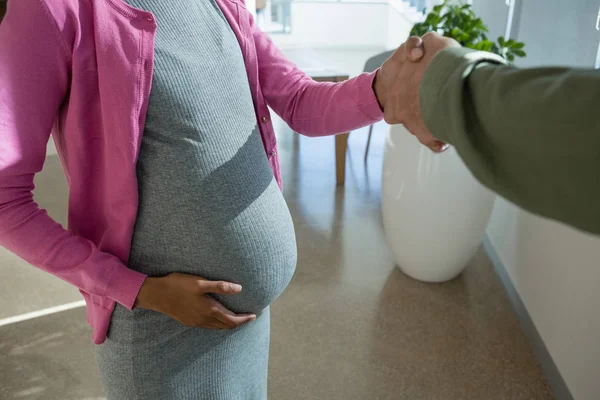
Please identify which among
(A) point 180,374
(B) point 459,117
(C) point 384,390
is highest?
(B) point 459,117

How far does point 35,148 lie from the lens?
67 cm

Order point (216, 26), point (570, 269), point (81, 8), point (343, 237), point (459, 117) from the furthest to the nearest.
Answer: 1. point (343, 237)
2. point (570, 269)
3. point (216, 26)
4. point (81, 8)
5. point (459, 117)

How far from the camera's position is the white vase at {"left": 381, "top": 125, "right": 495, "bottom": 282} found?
6.45ft

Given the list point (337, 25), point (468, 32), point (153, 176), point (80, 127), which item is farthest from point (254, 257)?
point (337, 25)

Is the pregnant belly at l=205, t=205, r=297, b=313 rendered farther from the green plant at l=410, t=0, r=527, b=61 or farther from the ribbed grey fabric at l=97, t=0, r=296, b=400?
the green plant at l=410, t=0, r=527, b=61

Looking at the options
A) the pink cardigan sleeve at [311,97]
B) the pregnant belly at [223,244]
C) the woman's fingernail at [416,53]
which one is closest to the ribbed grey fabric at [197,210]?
the pregnant belly at [223,244]

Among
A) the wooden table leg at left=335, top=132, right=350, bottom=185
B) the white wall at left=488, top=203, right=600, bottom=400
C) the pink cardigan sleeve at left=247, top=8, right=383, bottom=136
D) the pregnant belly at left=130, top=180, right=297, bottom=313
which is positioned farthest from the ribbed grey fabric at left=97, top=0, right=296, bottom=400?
the wooden table leg at left=335, top=132, right=350, bottom=185

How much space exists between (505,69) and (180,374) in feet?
2.26

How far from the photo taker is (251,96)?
0.90 metres

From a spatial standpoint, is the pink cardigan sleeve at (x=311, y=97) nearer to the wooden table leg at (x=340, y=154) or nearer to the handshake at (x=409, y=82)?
the handshake at (x=409, y=82)

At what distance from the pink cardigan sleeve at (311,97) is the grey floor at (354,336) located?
1.07m

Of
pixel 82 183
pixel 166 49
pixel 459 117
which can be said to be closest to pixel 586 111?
pixel 459 117

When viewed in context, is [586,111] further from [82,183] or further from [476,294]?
[476,294]

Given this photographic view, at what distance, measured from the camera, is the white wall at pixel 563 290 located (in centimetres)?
149
